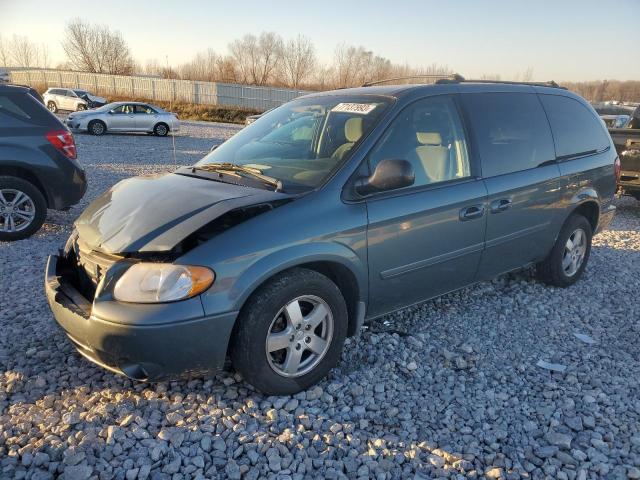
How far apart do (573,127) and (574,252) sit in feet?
3.99

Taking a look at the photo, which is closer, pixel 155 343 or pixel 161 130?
pixel 155 343

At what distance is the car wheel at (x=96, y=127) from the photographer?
2144cm

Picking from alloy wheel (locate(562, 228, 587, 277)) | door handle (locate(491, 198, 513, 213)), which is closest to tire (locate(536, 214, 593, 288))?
alloy wheel (locate(562, 228, 587, 277))

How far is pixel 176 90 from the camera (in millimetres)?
45406

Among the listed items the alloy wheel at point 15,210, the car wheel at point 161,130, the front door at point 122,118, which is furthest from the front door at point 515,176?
the car wheel at point 161,130

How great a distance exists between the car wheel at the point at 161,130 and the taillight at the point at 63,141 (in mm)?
17960

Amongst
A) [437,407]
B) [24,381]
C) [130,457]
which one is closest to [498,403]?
[437,407]

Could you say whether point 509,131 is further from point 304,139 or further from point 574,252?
point 304,139

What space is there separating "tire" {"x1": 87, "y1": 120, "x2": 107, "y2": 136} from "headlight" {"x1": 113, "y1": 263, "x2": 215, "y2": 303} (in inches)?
843

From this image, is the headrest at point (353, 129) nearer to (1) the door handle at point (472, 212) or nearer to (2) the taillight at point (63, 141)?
(1) the door handle at point (472, 212)

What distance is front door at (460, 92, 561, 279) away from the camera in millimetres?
3889

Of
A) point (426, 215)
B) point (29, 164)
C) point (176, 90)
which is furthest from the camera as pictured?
point (176, 90)

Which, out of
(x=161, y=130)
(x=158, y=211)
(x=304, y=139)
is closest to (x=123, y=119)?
(x=161, y=130)

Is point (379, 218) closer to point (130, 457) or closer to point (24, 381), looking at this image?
point (130, 457)
